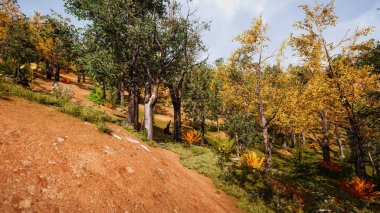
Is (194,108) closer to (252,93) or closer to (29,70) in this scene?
(252,93)

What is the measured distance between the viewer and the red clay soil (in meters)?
4.32

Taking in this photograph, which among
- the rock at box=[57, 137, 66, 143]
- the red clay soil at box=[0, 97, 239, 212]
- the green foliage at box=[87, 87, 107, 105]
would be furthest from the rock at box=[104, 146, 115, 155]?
the green foliage at box=[87, 87, 107, 105]

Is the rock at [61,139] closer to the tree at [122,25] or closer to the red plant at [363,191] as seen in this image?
the tree at [122,25]

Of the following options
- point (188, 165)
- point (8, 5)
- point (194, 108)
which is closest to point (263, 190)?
point (188, 165)

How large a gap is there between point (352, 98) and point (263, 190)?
9.72 metres

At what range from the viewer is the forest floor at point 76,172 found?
4332 mm

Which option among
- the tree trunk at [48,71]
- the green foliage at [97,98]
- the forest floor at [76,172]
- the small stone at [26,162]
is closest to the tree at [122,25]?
the forest floor at [76,172]

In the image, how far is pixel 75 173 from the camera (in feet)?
17.3

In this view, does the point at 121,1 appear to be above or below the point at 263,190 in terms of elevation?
above

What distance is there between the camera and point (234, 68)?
1691 centimetres

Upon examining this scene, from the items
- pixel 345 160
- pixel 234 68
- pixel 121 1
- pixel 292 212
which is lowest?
pixel 345 160

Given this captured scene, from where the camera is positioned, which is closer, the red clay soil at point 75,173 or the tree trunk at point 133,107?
the red clay soil at point 75,173

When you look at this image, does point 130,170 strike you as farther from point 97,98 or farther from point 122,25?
point 97,98

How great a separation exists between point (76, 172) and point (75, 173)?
0.17 feet
